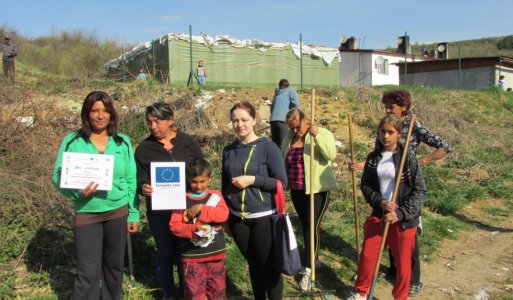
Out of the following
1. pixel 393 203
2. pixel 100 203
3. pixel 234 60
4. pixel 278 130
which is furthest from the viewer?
pixel 234 60

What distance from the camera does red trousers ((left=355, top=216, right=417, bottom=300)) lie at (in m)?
3.88

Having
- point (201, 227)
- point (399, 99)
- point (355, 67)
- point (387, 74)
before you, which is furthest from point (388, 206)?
point (387, 74)

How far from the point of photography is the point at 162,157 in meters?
3.63

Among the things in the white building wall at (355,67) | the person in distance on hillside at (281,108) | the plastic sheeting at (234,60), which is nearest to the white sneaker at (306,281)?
the person in distance on hillside at (281,108)

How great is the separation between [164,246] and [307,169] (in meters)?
1.56

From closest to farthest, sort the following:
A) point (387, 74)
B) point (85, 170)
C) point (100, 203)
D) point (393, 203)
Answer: point (85, 170)
point (100, 203)
point (393, 203)
point (387, 74)

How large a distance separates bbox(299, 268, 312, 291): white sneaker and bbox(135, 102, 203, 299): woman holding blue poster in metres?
1.36

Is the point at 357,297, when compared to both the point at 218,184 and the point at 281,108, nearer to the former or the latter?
the point at 218,184

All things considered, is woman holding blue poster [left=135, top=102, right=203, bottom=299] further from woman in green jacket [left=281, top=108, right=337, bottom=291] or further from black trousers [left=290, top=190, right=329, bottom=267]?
black trousers [left=290, top=190, right=329, bottom=267]

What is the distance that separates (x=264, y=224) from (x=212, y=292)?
697 millimetres

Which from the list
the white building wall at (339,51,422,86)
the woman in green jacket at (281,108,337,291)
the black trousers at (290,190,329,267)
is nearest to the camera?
the woman in green jacket at (281,108,337,291)

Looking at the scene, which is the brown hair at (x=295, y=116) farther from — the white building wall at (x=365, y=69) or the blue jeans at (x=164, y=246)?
the white building wall at (x=365, y=69)

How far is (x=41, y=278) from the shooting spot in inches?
167

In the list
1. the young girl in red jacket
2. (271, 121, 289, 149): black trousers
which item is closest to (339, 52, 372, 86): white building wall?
(271, 121, 289, 149): black trousers
